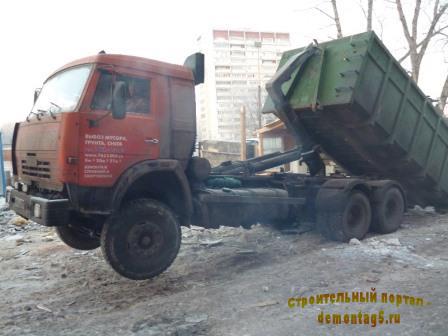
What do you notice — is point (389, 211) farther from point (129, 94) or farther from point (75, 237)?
point (75, 237)

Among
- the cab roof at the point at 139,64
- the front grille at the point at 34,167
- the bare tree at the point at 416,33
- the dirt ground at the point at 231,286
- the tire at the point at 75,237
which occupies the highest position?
the bare tree at the point at 416,33

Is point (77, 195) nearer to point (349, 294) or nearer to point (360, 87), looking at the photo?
point (349, 294)

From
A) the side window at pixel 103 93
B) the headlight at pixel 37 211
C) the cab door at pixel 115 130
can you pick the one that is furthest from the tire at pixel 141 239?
the side window at pixel 103 93

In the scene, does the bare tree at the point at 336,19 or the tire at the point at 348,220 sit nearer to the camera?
the tire at the point at 348,220

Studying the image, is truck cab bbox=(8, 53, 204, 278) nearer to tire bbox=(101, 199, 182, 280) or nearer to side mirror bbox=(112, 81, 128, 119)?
side mirror bbox=(112, 81, 128, 119)

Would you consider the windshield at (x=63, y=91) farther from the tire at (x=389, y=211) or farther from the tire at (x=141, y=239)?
the tire at (x=389, y=211)

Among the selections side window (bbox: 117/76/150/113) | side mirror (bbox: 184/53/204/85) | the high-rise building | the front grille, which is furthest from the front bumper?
the high-rise building

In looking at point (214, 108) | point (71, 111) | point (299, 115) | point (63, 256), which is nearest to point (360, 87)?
point (299, 115)

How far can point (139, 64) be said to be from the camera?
502cm

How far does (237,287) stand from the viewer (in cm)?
491

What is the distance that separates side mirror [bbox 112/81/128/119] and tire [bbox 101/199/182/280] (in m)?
1.06

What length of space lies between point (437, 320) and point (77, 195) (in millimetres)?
3783

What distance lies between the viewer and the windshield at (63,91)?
189 inches

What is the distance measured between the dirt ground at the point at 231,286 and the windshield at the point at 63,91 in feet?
7.25
